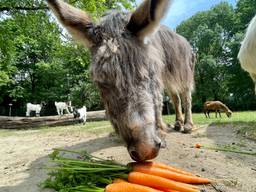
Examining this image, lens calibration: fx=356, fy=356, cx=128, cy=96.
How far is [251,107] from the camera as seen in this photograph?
1531 inches

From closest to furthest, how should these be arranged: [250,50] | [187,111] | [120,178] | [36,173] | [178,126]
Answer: [250,50], [120,178], [36,173], [178,126], [187,111]

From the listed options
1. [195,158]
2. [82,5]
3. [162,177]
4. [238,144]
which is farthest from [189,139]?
[82,5]

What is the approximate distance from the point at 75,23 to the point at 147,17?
32.9 inches

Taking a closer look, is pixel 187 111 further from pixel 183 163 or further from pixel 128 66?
pixel 128 66

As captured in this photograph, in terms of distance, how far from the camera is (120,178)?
3.85m

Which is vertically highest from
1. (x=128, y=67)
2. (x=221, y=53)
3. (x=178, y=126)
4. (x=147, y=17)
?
(x=221, y=53)

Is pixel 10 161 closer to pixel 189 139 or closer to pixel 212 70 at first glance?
pixel 189 139

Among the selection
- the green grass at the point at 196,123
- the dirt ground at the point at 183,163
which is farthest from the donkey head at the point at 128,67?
the green grass at the point at 196,123

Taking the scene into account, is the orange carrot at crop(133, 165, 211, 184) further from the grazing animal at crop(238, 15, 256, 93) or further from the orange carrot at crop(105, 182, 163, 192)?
the grazing animal at crop(238, 15, 256, 93)

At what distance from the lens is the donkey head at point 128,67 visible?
10.6 feet

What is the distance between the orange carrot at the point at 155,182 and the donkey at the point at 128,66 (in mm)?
328

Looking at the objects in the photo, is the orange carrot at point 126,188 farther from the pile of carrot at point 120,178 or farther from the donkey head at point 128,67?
the donkey head at point 128,67

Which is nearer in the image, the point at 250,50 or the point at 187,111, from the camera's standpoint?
→ the point at 250,50

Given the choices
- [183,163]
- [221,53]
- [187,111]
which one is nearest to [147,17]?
[183,163]
